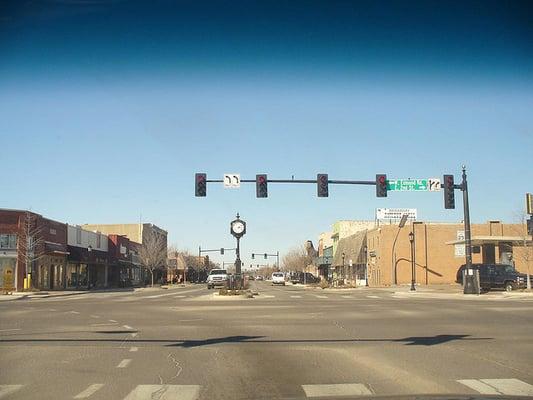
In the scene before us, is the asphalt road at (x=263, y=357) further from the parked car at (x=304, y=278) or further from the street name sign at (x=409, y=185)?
the parked car at (x=304, y=278)

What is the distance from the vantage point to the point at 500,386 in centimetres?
856

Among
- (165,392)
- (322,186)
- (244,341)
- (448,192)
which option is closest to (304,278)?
(448,192)

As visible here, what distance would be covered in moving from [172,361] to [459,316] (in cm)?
1303

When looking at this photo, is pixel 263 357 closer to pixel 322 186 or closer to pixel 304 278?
pixel 322 186

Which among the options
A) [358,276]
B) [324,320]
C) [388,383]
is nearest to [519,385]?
[388,383]

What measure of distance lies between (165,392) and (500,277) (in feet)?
126

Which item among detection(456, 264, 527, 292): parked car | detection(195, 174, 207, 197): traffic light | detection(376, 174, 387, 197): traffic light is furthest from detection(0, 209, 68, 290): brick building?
detection(456, 264, 527, 292): parked car

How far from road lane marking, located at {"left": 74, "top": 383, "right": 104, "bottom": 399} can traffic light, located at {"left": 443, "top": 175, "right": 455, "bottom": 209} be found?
26106 millimetres

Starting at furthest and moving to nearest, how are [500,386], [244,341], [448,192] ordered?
1. [448,192]
2. [244,341]
3. [500,386]

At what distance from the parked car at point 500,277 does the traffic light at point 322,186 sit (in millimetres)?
16768

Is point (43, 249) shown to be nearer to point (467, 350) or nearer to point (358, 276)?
point (358, 276)

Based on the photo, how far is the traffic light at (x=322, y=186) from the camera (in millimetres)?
30172

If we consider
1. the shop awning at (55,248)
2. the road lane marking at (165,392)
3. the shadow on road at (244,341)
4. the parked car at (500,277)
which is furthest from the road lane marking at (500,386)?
the shop awning at (55,248)

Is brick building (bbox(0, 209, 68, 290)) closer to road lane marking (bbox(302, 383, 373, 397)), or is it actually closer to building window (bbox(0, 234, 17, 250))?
building window (bbox(0, 234, 17, 250))
